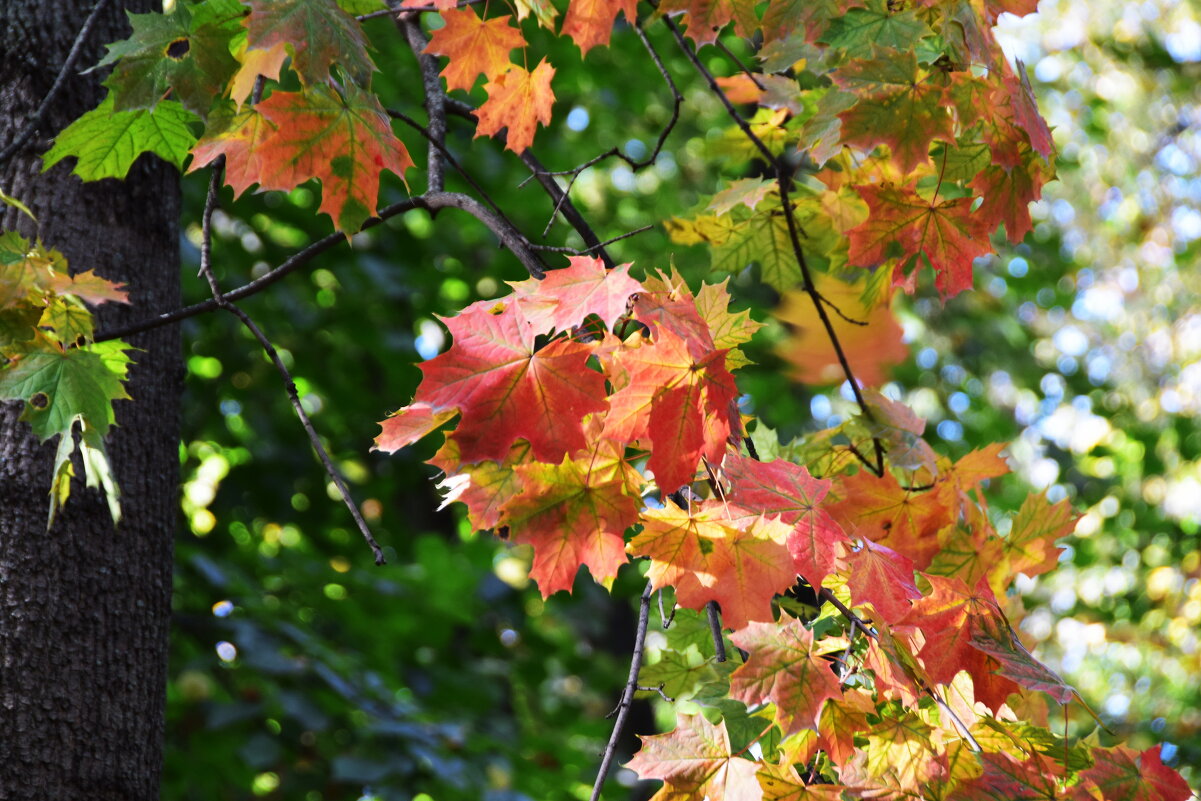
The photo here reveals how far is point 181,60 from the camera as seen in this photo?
1.62 m

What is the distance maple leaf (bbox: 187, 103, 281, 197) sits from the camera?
162cm

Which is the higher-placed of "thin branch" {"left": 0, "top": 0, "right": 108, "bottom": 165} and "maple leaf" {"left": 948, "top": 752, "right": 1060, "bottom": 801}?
"thin branch" {"left": 0, "top": 0, "right": 108, "bottom": 165}

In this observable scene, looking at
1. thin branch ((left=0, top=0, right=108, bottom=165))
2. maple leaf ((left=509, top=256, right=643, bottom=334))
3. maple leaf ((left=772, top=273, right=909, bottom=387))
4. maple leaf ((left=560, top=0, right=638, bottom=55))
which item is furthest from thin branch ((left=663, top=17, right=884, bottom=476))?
thin branch ((left=0, top=0, right=108, bottom=165))

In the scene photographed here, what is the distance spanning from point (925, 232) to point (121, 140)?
1.50 m

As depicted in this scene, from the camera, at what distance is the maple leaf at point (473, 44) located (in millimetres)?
2000

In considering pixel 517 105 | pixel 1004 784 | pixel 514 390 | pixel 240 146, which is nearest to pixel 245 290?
pixel 240 146

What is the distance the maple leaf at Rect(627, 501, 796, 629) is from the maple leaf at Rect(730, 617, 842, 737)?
0.06 meters

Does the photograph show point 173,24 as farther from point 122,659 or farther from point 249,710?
point 249,710

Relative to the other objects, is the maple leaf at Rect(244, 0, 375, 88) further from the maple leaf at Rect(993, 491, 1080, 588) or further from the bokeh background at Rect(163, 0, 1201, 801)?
the maple leaf at Rect(993, 491, 1080, 588)

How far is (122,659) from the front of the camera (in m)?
1.71

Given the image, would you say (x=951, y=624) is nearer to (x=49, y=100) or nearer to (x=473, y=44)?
(x=473, y=44)

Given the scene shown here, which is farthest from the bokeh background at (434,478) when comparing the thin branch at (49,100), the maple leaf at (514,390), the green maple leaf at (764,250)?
the thin branch at (49,100)

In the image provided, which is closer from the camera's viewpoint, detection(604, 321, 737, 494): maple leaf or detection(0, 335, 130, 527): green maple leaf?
detection(604, 321, 737, 494): maple leaf

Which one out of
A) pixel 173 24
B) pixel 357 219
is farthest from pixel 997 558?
pixel 173 24
